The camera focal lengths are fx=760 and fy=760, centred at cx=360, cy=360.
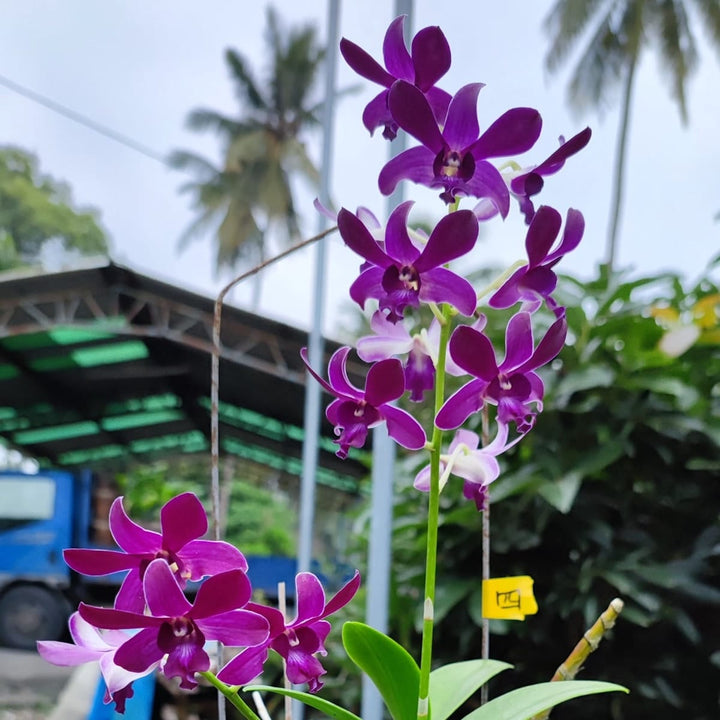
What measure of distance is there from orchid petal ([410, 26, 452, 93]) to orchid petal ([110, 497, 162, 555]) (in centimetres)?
31

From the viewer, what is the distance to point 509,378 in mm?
471

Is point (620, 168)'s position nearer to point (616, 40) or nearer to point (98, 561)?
point (616, 40)

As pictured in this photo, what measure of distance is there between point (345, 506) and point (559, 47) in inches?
327

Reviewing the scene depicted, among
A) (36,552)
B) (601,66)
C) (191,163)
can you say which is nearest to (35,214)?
(191,163)

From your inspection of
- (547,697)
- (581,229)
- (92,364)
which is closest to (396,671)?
(547,697)

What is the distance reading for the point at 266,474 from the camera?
42.9 ft

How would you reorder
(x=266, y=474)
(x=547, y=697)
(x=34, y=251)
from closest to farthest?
(x=547, y=697)
(x=266, y=474)
(x=34, y=251)

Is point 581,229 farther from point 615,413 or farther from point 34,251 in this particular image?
point 34,251

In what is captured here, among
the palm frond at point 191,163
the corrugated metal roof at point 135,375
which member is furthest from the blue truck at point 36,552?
the palm frond at point 191,163

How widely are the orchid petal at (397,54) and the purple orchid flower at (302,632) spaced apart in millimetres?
312

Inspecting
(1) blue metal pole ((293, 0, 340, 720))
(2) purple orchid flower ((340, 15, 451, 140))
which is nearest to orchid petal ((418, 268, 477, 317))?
(2) purple orchid flower ((340, 15, 451, 140))

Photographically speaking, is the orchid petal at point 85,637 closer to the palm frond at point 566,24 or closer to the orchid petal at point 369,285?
the orchid petal at point 369,285

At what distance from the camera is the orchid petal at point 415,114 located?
422 mm

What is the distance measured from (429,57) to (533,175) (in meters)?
0.10
